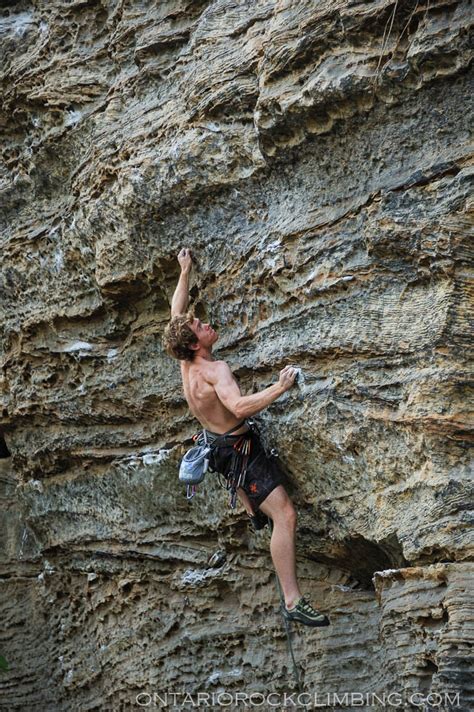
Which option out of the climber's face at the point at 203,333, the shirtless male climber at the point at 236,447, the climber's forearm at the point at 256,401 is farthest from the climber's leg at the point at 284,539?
the climber's face at the point at 203,333

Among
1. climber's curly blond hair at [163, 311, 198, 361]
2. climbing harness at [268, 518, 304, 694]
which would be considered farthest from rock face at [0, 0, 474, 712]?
climber's curly blond hair at [163, 311, 198, 361]

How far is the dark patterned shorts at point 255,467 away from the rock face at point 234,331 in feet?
0.41

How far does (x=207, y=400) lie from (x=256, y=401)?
53cm

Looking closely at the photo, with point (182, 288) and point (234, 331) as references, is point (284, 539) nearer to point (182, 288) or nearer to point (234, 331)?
point (234, 331)

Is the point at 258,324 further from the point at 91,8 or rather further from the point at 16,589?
the point at 16,589

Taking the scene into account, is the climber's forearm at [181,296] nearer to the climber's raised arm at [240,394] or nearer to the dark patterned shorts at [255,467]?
the climber's raised arm at [240,394]

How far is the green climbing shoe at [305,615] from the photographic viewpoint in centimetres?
713

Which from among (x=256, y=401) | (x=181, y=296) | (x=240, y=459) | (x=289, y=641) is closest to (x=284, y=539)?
(x=240, y=459)

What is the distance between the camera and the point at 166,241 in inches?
325

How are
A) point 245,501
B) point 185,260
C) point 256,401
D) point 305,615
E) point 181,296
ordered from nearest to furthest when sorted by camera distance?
point 256,401 → point 305,615 → point 245,501 → point 181,296 → point 185,260

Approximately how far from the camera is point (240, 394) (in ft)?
23.7

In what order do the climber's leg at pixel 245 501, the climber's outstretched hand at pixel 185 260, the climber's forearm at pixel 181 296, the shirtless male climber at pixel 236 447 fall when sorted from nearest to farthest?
the shirtless male climber at pixel 236 447 → the climber's leg at pixel 245 501 → the climber's forearm at pixel 181 296 → the climber's outstretched hand at pixel 185 260

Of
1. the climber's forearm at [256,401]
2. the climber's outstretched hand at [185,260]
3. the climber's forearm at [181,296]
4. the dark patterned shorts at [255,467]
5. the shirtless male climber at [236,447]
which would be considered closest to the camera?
the climber's forearm at [256,401]

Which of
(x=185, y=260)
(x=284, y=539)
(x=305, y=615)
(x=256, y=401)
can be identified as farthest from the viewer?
(x=185, y=260)
